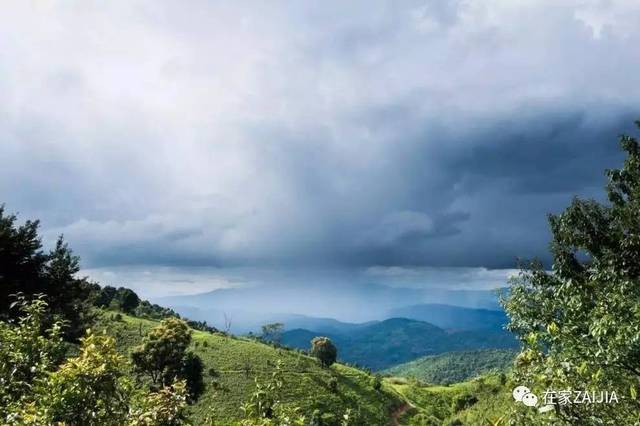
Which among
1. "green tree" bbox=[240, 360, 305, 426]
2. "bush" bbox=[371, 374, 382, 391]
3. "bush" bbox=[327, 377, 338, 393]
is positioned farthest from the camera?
"bush" bbox=[371, 374, 382, 391]

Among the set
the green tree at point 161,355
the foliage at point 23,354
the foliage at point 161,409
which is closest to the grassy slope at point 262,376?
the green tree at point 161,355

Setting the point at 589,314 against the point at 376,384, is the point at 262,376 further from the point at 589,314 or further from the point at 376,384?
the point at 589,314

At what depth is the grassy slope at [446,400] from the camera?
10712 cm

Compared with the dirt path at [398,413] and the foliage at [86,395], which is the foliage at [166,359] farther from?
the foliage at [86,395]

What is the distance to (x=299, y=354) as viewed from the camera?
145 m

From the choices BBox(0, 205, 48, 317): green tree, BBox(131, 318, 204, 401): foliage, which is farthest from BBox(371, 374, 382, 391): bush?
BBox(0, 205, 48, 317): green tree

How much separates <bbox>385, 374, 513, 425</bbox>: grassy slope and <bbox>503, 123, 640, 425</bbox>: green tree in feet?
238

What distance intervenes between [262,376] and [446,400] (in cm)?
5672

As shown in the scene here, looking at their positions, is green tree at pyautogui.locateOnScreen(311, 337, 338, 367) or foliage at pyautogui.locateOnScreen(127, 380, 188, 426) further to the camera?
green tree at pyautogui.locateOnScreen(311, 337, 338, 367)

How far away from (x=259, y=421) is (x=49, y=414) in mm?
3928

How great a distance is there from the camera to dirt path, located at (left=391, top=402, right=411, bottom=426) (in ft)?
377

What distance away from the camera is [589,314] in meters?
17.3

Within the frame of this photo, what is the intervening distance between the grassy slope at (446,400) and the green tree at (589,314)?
72553mm

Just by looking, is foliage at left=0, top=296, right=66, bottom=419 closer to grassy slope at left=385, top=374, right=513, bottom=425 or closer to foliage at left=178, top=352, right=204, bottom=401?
foliage at left=178, top=352, right=204, bottom=401
